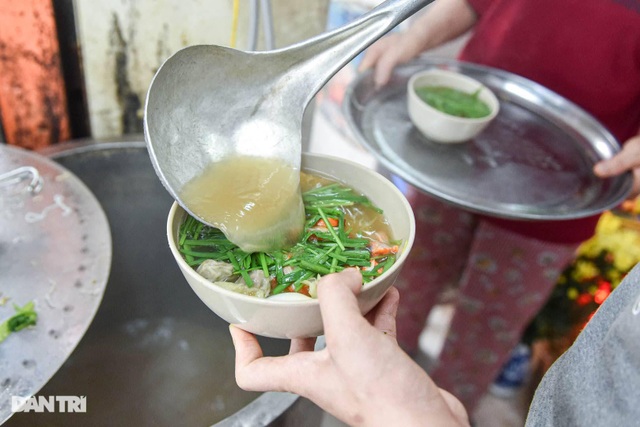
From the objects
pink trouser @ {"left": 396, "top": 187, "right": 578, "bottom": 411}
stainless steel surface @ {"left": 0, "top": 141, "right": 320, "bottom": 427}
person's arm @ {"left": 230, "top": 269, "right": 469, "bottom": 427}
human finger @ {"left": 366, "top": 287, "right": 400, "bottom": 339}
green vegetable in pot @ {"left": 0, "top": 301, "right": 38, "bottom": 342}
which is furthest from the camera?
pink trouser @ {"left": 396, "top": 187, "right": 578, "bottom": 411}

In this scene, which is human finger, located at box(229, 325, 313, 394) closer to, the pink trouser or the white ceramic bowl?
the white ceramic bowl

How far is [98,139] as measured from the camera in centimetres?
152

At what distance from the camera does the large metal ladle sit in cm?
93

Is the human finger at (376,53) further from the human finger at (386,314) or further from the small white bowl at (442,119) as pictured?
the human finger at (386,314)

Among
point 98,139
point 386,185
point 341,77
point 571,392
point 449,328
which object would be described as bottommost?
point 449,328

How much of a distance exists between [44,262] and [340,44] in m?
0.74

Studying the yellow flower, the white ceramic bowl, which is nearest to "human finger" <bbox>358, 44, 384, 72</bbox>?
the white ceramic bowl

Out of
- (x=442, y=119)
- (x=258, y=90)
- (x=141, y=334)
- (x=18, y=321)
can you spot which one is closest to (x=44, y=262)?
(x=18, y=321)

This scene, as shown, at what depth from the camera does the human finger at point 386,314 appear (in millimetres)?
835

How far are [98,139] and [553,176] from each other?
1285 millimetres

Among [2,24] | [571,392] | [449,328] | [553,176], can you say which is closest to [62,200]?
[2,24]

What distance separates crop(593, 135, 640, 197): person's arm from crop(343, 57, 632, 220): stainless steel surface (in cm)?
3

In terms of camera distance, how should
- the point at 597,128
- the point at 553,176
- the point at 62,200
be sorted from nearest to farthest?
the point at 62,200, the point at 553,176, the point at 597,128

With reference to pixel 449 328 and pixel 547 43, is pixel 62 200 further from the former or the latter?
pixel 449 328
